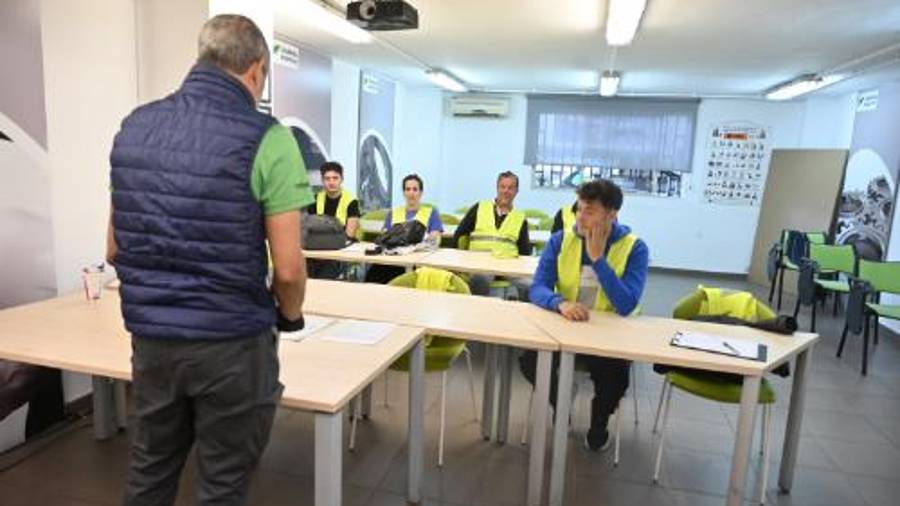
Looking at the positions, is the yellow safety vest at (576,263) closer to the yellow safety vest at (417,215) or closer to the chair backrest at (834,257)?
the yellow safety vest at (417,215)

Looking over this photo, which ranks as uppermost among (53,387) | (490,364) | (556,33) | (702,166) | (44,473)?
(556,33)

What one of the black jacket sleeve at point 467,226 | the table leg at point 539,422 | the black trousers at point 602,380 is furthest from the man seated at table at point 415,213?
the table leg at point 539,422

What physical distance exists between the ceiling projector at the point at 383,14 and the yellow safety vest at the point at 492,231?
1.79 metres

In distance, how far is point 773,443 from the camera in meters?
3.30

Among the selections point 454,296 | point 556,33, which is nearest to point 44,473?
point 454,296

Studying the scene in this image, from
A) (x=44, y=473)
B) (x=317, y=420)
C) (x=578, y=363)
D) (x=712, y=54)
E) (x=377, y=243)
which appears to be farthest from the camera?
(x=712, y=54)

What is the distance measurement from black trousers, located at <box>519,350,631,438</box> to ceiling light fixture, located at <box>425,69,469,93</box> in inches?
199

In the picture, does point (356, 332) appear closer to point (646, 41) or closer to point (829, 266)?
point (646, 41)

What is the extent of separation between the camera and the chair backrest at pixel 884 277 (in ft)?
16.4

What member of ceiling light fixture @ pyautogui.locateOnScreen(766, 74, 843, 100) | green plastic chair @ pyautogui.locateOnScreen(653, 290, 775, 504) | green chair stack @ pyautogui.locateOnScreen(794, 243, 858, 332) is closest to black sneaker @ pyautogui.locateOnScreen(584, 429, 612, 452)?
green plastic chair @ pyautogui.locateOnScreen(653, 290, 775, 504)

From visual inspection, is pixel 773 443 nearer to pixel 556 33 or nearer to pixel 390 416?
pixel 390 416

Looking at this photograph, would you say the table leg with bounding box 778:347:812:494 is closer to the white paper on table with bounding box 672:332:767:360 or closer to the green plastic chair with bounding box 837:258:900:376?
the white paper on table with bounding box 672:332:767:360

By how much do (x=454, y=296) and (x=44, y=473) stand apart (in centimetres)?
204

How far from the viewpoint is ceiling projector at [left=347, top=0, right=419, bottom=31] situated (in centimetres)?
361
